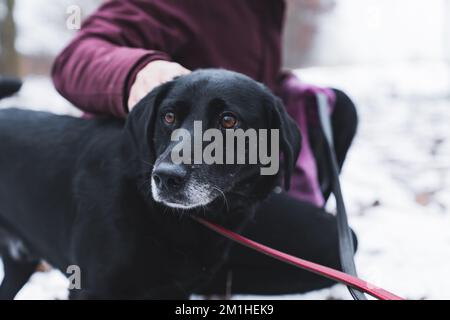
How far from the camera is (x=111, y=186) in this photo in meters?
1.52

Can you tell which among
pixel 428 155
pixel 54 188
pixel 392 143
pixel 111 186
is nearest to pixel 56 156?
pixel 54 188

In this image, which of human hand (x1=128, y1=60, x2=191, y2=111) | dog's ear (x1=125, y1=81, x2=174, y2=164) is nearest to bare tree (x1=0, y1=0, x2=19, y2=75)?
human hand (x1=128, y1=60, x2=191, y2=111)

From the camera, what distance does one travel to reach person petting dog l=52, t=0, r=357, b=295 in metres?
1.71

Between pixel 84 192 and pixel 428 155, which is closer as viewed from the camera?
pixel 84 192

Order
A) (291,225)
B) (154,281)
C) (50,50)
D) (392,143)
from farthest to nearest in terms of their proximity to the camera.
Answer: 1. (50,50)
2. (392,143)
3. (291,225)
4. (154,281)

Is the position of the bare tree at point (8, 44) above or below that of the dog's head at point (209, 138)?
below

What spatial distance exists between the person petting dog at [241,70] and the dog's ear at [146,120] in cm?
Result: 11

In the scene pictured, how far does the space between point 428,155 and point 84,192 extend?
3.18m

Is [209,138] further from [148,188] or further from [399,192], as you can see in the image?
[399,192]

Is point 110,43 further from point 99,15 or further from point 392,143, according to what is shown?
point 392,143

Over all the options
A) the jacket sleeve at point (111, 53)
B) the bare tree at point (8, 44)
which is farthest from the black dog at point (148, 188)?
the bare tree at point (8, 44)

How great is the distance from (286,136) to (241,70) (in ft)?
2.46

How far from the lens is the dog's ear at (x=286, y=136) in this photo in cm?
149

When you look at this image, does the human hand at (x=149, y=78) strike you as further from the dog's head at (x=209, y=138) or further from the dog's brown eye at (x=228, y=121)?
the dog's brown eye at (x=228, y=121)
